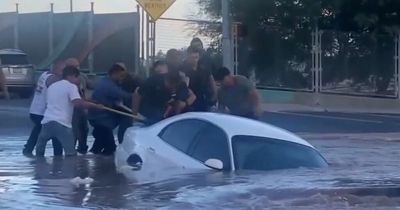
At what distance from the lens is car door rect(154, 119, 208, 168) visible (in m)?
14.8

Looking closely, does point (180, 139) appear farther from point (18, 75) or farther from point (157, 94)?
point (18, 75)

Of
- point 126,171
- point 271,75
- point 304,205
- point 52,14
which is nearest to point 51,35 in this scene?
point 52,14

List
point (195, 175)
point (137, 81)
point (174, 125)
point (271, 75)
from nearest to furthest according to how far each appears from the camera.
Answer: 1. point (195, 175)
2. point (174, 125)
3. point (137, 81)
4. point (271, 75)

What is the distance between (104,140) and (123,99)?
791 millimetres

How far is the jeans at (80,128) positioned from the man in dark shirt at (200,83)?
2.05m

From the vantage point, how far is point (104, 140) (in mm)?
19781

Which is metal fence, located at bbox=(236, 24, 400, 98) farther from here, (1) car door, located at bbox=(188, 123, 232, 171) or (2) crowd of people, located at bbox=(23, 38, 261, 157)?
(1) car door, located at bbox=(188, 123, 232, 171)

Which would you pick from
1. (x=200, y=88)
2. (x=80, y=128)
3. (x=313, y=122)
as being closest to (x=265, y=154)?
(x=200, y=88)

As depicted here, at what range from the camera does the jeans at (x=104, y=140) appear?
19688 millimetres

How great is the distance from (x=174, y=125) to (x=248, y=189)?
7.18 ft

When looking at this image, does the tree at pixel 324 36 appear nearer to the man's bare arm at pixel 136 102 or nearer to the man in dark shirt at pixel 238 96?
the man's bare arm at pixel 136 102

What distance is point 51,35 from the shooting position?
5119 centimetres

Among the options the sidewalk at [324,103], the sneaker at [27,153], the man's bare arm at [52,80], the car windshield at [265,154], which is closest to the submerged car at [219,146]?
the car windshield at [265,154]

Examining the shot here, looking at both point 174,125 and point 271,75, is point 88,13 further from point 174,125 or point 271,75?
point 174,125
